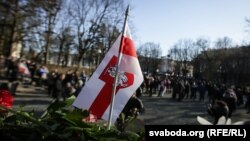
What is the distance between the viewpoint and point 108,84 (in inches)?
194

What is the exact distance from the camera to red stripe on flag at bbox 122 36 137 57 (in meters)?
5.29

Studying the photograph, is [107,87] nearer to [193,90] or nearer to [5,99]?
[5,99]

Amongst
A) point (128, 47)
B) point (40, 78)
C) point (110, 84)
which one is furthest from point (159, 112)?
point (110, 84)

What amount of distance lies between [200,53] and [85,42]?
158ft

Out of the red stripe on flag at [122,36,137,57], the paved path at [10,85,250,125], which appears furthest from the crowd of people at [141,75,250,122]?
the red stripe on flag at [122,36,137,57]

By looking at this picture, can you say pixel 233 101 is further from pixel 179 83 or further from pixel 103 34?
pixel 103 34

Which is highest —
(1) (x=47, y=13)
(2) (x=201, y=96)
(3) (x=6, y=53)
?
(1) (x=47, y=13)

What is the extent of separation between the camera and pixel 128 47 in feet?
17.7

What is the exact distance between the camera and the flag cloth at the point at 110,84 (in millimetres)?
4691

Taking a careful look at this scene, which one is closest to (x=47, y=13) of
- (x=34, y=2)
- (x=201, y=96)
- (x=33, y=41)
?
(x=34, y=2)

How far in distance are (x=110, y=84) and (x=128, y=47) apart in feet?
2.15

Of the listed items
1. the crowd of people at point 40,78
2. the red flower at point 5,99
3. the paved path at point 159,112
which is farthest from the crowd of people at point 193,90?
the red flower at point 5,99

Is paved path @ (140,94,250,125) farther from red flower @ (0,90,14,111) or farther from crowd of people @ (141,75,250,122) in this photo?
red flower @ (0,90,14,111)

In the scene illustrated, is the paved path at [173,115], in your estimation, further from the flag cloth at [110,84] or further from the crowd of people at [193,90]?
the flag cloth at [110,84]
